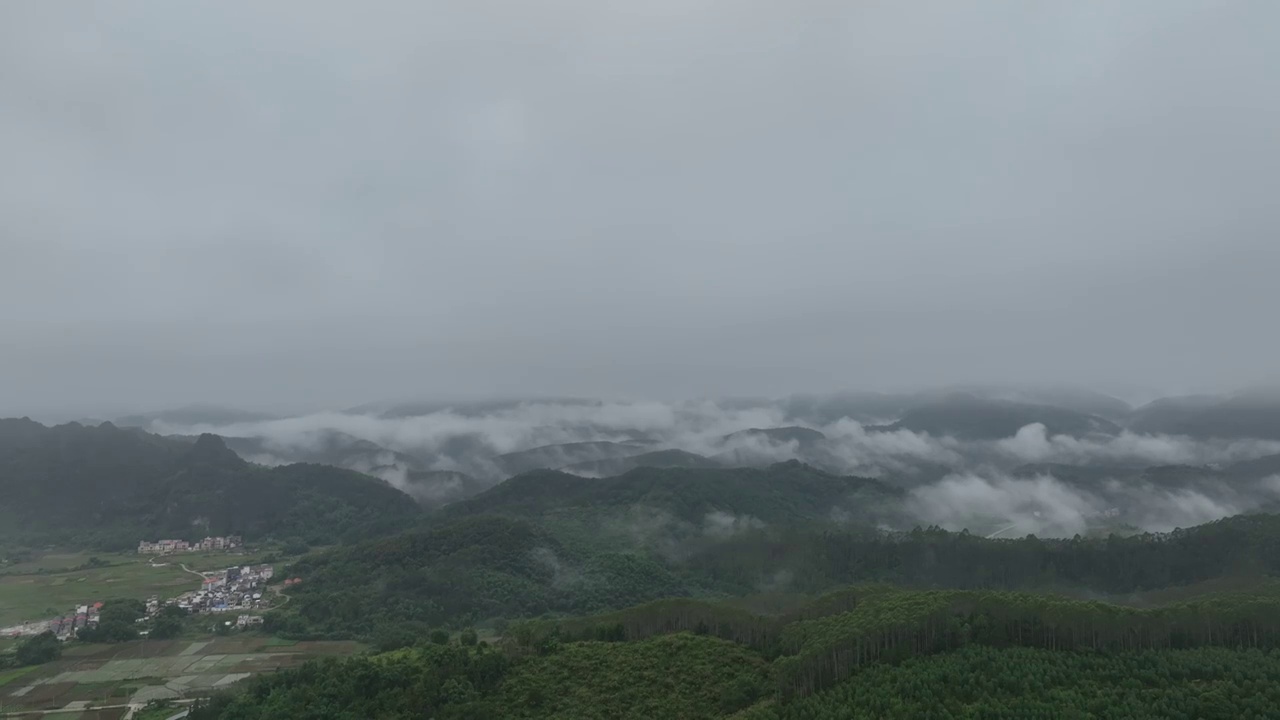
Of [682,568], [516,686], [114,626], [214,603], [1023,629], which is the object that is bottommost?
[682,568]

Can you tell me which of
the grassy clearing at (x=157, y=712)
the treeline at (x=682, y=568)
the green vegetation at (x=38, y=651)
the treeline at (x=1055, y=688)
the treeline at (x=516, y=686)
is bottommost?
the treeline at (x=682, y=568)

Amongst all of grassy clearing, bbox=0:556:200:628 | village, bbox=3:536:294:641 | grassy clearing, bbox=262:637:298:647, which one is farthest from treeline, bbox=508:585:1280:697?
grassy clearing, bbox=0:556:200:628

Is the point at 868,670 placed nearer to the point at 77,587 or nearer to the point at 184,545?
the point at 77,587

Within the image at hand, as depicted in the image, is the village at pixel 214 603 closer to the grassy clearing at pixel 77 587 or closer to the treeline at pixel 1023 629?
the grassy clearing at pixel 77 587

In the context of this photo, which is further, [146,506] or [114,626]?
[146,506]

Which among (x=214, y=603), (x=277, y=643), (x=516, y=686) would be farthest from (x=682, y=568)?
(x=214, y=603)

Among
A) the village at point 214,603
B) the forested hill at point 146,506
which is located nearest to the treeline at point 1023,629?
the village at point 214,603

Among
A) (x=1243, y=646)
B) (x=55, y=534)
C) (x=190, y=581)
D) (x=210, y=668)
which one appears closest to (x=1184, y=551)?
(x=1243, y=646)

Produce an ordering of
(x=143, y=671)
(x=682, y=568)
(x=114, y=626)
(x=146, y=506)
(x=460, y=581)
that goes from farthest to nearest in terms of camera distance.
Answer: (x=146, y=506) < (x=682, y=568) < (x=460, y=581) < (x=114, y=626) < (x=143, y=671)
